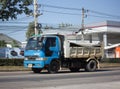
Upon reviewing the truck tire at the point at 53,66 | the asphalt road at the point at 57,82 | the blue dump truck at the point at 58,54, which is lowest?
the asphalt road at the point at 57,82

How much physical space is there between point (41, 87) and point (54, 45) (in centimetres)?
1115

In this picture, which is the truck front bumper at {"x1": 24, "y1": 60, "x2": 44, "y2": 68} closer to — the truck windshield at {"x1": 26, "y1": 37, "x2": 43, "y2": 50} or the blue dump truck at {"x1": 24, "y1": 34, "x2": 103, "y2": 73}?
the blue dump truck at {"x1": 24, "y1": 34, "x2": 103, "y2": 73}

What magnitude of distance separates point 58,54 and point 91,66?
404 centimetres

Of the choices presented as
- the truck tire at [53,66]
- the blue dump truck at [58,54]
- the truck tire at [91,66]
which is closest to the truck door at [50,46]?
the blue dump truck at [58,54]

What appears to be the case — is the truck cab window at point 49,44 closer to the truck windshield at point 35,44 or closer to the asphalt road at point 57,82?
the truck windshield at point 35,44

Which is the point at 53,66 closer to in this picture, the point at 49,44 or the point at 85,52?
the point at 49,44

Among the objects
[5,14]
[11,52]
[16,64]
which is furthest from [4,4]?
[11,52]

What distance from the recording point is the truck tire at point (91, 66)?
29891 mm

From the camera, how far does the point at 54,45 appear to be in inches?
1086

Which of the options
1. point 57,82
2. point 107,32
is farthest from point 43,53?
point 107,32

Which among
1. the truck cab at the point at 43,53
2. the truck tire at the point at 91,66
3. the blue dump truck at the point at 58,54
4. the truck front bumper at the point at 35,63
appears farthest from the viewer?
the truck tire at the point at 91,66

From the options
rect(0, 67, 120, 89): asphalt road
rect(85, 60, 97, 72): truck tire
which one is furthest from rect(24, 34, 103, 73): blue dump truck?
rect(0, 67, 120, 89): asphalt road

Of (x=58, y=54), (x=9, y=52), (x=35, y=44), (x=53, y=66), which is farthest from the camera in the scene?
(x=9, y=52)

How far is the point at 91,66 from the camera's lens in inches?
1196
